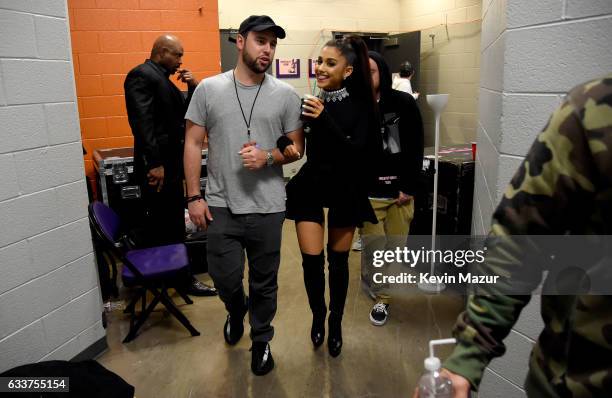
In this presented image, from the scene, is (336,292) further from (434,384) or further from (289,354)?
(434,384)

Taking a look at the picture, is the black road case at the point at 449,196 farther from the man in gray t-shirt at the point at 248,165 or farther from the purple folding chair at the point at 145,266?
the purple folding chair at the point at 145,266

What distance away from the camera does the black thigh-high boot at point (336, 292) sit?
2428 millimetres

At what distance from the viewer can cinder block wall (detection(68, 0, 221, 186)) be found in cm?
404

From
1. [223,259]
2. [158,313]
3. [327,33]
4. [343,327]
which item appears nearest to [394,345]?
[343,327]

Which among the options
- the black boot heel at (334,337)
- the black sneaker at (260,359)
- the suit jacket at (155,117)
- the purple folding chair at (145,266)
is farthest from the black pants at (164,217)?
the black boot heel at (334,337)

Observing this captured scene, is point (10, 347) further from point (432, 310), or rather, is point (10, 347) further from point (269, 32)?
point (432, 310)

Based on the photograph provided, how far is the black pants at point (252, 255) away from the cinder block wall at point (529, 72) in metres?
1.01

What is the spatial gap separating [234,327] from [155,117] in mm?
1425

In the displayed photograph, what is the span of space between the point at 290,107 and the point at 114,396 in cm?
139

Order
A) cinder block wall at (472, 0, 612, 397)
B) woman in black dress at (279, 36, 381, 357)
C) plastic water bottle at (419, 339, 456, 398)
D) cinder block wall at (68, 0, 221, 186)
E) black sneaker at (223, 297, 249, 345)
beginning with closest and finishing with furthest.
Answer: plastic water bottle at (419, 339, 456, 398)
cinder block wall at (472, 0, 612, 397)
woman in black dress at (279, 36, 381, 357)
black sneaker at (223, 297, 249, 345)
cinder block wall at (68, 0, 221, 186)

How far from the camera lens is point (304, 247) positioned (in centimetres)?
236

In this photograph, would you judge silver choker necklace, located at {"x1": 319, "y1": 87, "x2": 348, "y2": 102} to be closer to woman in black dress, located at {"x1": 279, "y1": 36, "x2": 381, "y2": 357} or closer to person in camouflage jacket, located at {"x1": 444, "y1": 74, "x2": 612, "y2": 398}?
woman in black dress, located at {"x1": 279, "y1": 36, "x2": 381, "y2": 357}

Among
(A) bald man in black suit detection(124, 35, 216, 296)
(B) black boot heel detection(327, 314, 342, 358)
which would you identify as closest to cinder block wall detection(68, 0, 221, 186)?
(A) bald man in black suit detection(124, 35, 216, 296)

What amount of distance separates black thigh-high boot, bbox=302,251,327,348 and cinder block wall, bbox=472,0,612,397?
35.4 inches
